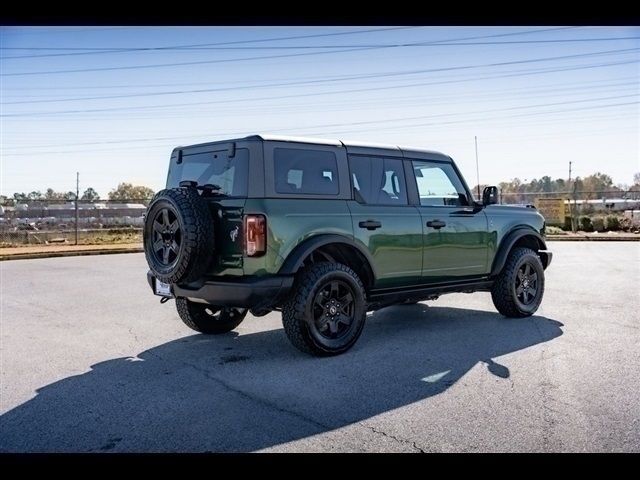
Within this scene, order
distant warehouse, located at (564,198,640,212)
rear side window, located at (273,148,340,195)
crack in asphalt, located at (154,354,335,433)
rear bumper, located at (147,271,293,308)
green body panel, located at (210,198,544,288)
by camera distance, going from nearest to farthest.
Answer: crack in asphalt, located at (154,354,335,433) < rear bumper, located at (147,271,293,308) < green body panel, located at (210,198,544,288) < rear side window, located at (273,148,340,195) < distant warehouse, located at (564,198,640,212)

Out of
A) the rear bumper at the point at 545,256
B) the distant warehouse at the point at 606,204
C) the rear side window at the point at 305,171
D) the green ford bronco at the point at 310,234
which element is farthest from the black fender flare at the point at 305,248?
the distant warehouse at the point at 606,204

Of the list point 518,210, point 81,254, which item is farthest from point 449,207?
point 81,254

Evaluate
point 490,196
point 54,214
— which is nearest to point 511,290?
point 490,196

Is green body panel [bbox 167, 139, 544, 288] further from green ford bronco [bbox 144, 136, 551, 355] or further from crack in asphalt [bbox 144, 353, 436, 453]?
crack in asphalt [bbox 144, 353, 436, 453]

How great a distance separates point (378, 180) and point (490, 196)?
1.59 metres

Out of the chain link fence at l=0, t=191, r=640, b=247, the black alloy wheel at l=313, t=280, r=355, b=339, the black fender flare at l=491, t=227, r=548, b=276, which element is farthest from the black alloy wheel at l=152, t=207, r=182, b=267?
the chain link fence at l=0, t=191, r=640, b=247

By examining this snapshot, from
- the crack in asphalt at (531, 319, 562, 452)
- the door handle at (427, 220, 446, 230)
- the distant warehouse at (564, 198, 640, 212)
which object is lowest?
the crack in asphalt at (531, 319, 562, 452)

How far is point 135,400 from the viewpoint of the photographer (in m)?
4.03

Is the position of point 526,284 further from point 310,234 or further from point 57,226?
point 57,226

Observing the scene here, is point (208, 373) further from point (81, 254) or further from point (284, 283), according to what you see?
point (81, 254)

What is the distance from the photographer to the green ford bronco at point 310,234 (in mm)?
4871

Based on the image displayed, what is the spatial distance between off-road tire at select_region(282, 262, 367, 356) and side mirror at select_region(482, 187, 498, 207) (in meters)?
2.28

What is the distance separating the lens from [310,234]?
16.8 feet

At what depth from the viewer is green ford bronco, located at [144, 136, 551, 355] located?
4871 mm
